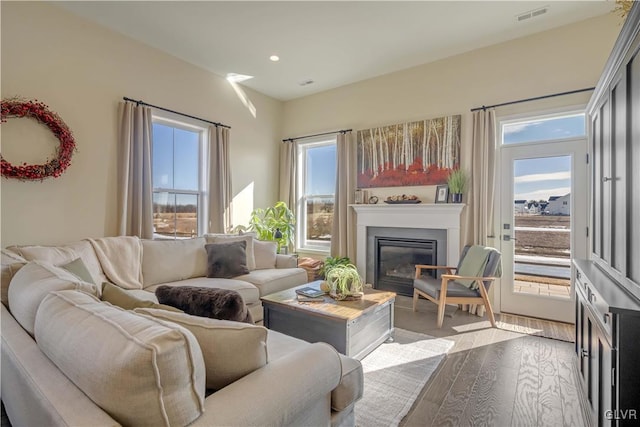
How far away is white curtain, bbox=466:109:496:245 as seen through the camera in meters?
3.80

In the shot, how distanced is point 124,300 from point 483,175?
386 cm

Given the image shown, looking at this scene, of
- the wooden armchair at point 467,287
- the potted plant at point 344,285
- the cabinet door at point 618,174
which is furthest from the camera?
the wooden armchair at point 467,287

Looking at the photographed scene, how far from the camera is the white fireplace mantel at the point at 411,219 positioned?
158 inches

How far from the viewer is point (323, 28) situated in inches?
139

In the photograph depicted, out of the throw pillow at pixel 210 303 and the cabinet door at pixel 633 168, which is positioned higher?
the cabinet door at pixel 633 168

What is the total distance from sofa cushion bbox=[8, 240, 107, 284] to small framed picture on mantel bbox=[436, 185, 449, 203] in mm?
3847

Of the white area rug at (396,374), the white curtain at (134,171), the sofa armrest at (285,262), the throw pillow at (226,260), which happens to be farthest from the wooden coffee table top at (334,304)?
the white curtain at (134,171)

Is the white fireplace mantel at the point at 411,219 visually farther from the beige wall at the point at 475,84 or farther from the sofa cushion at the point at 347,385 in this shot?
the sofa cushion at the point at 347,385

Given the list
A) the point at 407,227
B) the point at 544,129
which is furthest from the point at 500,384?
the point at 544,129

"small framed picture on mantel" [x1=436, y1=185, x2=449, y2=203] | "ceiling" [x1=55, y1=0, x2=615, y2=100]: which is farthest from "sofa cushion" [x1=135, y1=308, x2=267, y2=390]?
"small framed picture on mantel" [x1=436, y1=185, x2=449, y2=203]

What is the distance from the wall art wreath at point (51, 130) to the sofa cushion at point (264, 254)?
219 cm

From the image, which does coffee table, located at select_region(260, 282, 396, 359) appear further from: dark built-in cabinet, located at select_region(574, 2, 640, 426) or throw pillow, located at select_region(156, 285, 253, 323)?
dark built-in cabinet, located at select_region(574, 2, 640, 426)

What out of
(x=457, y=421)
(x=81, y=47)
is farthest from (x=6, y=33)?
(x=457, y=421)

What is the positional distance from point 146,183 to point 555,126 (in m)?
4.78
